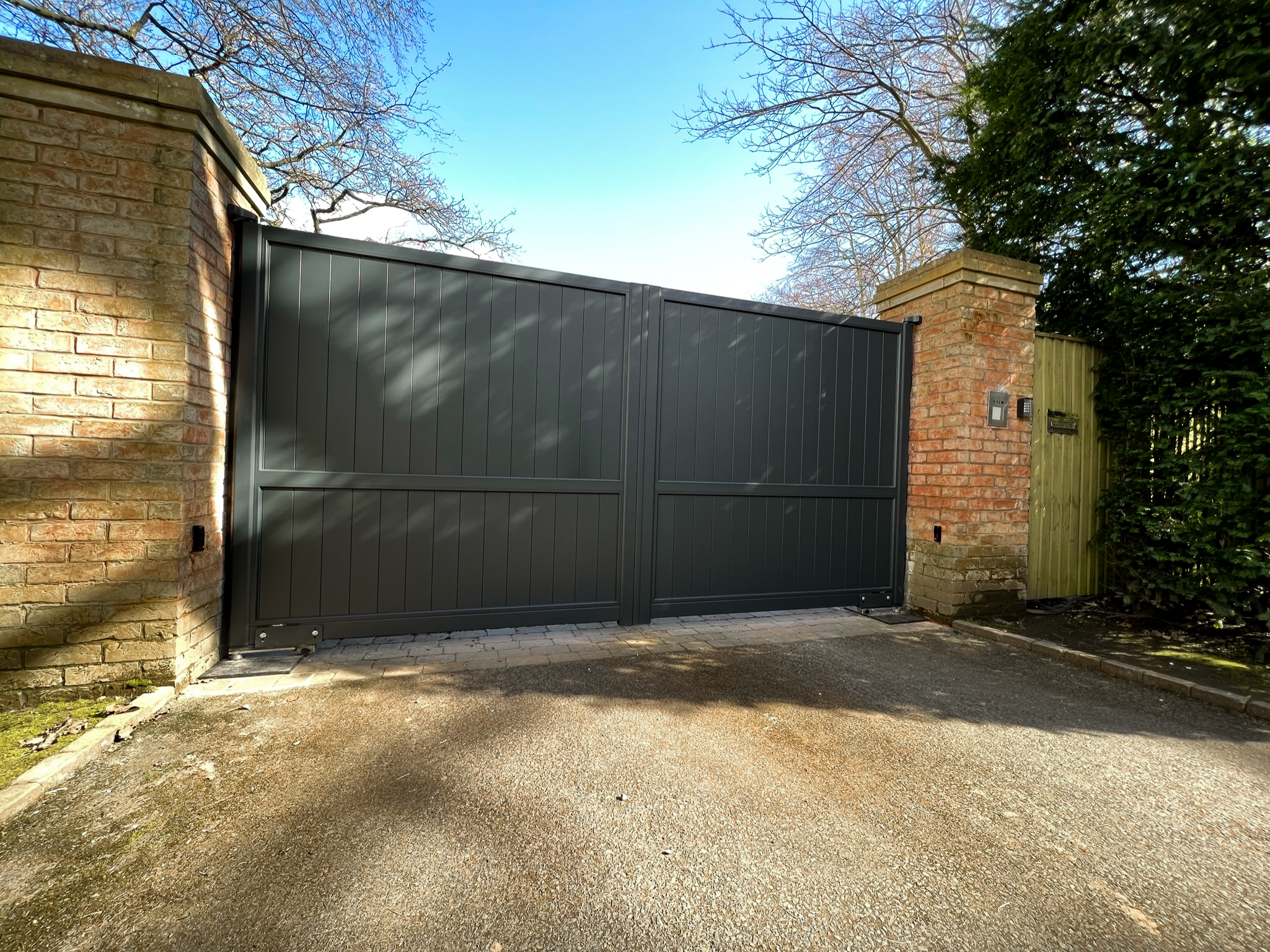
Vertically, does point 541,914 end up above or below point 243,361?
below

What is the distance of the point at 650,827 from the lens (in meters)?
1.74

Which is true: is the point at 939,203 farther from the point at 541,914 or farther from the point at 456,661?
the point at 541,914

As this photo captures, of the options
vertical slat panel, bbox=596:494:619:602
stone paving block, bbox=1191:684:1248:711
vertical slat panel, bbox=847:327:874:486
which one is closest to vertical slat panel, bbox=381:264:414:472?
vertical slat panel, bbox=596:494:619:602

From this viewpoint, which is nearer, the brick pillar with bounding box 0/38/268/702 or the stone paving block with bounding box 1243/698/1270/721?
the brick pillar with bounding box 0/38/268/702

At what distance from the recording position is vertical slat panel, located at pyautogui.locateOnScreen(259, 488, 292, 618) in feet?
10.5

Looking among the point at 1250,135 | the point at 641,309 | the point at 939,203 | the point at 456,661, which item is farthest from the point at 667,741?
the point at 939,203

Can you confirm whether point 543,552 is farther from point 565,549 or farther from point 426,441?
point 426,441

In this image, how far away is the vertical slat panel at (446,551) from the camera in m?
3.54

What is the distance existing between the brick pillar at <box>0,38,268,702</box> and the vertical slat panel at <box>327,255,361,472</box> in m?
0.69

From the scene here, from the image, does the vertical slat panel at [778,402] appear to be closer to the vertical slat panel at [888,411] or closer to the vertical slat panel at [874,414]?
the vertical slat panel at [874,414]

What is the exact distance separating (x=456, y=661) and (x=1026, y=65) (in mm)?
6573

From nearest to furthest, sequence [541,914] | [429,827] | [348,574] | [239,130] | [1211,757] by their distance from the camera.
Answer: [541,914], [429,827], [1211,757], [348,574], [239,130]

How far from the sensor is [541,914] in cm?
138

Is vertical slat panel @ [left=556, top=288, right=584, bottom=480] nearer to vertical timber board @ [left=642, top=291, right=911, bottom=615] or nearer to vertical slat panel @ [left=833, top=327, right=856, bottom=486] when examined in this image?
vertical timber board @ [left=642, top=291, right=911, bottom=615]
